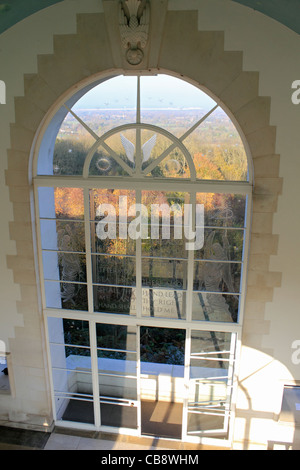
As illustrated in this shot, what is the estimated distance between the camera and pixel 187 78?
17.4 ft

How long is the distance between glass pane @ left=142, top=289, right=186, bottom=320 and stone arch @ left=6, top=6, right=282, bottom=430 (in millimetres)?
1073

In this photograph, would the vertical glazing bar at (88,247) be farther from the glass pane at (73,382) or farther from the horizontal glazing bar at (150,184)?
the glass pane at (73,382)

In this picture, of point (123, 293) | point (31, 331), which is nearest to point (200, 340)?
point (123, 293)

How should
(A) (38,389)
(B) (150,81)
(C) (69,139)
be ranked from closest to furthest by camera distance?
1. (B) (150,81)
2. (C) (69,139)
3. (A) (38,389)

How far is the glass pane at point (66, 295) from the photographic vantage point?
21.4 ft

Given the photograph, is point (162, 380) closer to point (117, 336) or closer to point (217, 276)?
point (117, 336)

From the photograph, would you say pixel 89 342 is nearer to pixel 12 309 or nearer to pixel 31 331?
pixel 31 331

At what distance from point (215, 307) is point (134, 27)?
14.2 feet

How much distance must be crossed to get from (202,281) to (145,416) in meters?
3.22

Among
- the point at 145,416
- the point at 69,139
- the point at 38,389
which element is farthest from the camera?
the point at 145,416

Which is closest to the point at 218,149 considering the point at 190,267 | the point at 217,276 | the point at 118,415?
the point at 190,267

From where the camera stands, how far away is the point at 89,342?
6727 mm

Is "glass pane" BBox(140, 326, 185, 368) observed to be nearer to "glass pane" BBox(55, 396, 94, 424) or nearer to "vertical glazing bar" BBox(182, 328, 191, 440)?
"vertical glazing bar" BBox(182, 328, 191, 440)

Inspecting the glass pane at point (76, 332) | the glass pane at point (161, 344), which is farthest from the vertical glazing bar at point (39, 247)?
the glass pane at point (161, 344)
